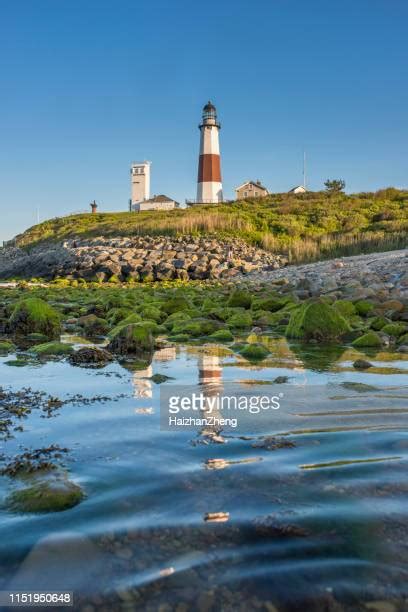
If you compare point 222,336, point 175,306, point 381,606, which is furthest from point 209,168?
point 381,606

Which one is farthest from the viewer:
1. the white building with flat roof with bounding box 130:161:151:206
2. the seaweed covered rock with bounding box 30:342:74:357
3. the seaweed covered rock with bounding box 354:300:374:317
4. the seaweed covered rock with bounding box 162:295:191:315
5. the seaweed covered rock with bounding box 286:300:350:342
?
the white building with flat roof with bounding box 130:161:151:206

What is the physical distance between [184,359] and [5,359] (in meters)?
1.89

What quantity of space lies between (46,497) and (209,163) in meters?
57.5

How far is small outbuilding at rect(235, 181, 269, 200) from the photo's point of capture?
63875mm

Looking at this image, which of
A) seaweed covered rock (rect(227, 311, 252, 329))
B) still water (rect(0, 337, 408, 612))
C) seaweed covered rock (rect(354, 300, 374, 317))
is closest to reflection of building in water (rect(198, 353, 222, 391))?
still water (rect(0, 337, 408, 612))

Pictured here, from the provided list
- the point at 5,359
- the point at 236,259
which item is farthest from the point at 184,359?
the point at 236,259

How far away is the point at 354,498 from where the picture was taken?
2316 millimetres

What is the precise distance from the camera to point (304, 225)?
3678 centimetres

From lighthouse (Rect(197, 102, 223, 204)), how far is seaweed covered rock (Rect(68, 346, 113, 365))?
52.2 meters

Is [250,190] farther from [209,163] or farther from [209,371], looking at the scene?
[209,371]

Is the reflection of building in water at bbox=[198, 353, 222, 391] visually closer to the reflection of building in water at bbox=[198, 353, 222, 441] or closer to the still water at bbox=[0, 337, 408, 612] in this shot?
the reflection of building in water at bbox=[198, 353, 222, 441]

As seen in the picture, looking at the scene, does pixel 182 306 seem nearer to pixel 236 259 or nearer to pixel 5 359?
pixel 5 359

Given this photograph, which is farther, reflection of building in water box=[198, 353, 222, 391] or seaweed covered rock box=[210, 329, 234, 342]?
seaweed covered rock box=[210, 329, 234, 342]

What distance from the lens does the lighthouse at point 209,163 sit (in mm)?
57406
